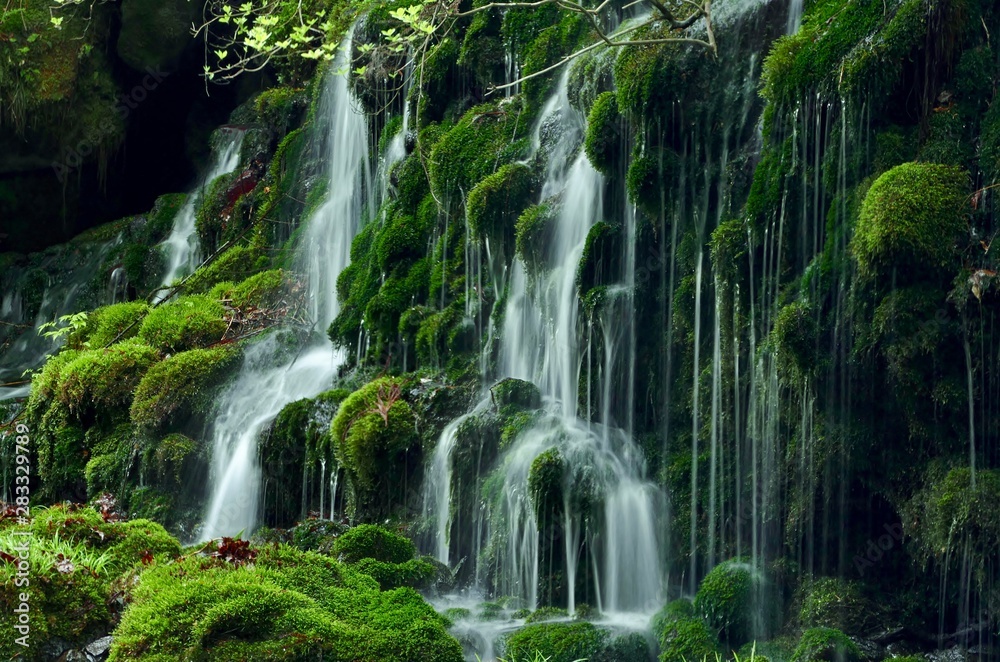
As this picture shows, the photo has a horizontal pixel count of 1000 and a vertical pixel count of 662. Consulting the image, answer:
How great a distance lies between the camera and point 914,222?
23.4 feet

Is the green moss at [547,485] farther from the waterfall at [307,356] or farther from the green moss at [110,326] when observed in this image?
the green moss at [110,326]

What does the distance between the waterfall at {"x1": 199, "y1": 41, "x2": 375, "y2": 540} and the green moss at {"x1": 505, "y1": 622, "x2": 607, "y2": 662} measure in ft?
10.9

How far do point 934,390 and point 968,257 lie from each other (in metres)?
0.87

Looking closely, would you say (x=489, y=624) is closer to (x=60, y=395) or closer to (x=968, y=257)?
(x=968, y=257)

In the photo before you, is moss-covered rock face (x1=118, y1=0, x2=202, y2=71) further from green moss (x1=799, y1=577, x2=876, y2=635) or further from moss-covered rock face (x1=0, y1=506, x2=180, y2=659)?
green moss (x1=799, y1=577, x2=876, y2=635)

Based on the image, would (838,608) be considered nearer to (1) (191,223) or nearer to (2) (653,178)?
(2) (653,178)

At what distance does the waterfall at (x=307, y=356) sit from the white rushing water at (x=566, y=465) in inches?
87.1

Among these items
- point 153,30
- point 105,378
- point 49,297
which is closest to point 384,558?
point 105,378

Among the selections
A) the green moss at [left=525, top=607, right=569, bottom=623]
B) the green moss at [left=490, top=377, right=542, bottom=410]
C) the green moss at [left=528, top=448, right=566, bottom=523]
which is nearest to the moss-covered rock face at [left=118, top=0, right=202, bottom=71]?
the green moss at [left=490, top=377, right=542, bottom=410]

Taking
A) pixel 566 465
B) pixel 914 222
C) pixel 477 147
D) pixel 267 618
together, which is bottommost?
pixel 267 618

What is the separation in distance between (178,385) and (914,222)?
24.8ft

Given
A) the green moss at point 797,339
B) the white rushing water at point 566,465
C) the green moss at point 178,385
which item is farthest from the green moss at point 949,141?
the green moss at point 178,385

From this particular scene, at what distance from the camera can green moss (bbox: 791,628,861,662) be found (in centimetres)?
664

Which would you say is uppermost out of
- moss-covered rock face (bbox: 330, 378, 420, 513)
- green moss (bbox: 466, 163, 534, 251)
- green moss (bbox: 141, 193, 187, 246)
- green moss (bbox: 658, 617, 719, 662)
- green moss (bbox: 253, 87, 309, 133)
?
green moss (bbox: 253, 87, 309, 133)
